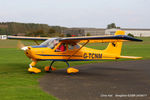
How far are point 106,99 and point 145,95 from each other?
1.57 meters

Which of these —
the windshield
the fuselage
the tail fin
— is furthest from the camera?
the tail fin

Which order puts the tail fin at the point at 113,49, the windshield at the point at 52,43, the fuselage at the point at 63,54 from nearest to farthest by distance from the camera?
1. the fuselage at the point at 63,54
2. the windshield at the point at 52,43
3. the tail fin at the point at 113,49

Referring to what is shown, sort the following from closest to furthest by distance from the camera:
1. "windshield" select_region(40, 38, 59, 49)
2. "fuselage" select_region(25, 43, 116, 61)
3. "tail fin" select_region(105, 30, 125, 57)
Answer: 1. "fuselage" select_region(25, 43, 116, 61)
2. "windshield" select_region(40, 38, 59, 49)
3. "tail fin" select_region(105, 30, 125, 57)

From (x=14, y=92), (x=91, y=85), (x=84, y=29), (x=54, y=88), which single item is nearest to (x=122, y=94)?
(x=91, y=85)

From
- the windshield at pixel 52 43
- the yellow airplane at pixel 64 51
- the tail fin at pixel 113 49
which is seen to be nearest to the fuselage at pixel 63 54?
the yellow airplane at pixel 64 51

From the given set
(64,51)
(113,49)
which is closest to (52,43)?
(64,51)

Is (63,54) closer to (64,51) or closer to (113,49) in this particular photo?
(64,51)

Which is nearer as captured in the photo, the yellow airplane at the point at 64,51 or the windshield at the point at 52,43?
the yellow airplane at the point at 64,51

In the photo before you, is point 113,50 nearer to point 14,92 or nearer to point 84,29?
point 14,92

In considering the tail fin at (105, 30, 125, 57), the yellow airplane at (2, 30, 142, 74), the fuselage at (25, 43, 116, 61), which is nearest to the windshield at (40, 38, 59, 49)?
the yellow airplane at (2, 30, 142, 74)

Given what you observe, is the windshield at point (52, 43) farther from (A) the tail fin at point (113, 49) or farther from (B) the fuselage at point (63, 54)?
(A) the tail fin at point (113, 49)

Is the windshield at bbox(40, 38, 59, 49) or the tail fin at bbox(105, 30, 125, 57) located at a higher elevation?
the windshield at bbox(40, 38, 59, 49)

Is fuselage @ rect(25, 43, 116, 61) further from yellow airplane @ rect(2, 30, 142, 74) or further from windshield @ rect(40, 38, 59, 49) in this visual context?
windshield @ rect(40, 38, 59, 49)

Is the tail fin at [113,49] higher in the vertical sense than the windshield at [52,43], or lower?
lower
